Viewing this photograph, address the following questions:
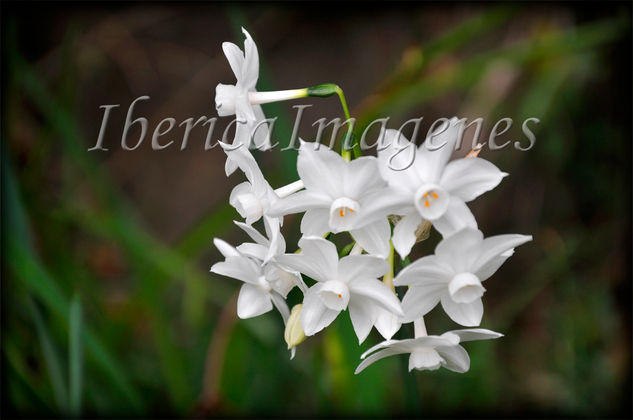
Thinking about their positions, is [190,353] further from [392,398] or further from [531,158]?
[531,158]

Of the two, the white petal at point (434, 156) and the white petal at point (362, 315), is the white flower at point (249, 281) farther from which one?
the white petal at point (434, 156)

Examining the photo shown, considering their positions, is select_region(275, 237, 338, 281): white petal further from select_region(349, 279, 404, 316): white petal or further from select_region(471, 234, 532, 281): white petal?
select_region(471, 234, 532, 281): white petal

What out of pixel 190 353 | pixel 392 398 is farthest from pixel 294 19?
pixel 392 398

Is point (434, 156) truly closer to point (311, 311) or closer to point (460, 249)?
point (460, 249)

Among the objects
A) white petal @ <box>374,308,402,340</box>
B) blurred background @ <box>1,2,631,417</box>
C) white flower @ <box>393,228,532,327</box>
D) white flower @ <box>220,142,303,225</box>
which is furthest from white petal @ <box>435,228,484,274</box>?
blurred background @ <box>1,2,631,417</box>

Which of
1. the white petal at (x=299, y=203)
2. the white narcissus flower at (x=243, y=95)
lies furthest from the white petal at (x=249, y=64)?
the white petal at (x=299, y=203)
